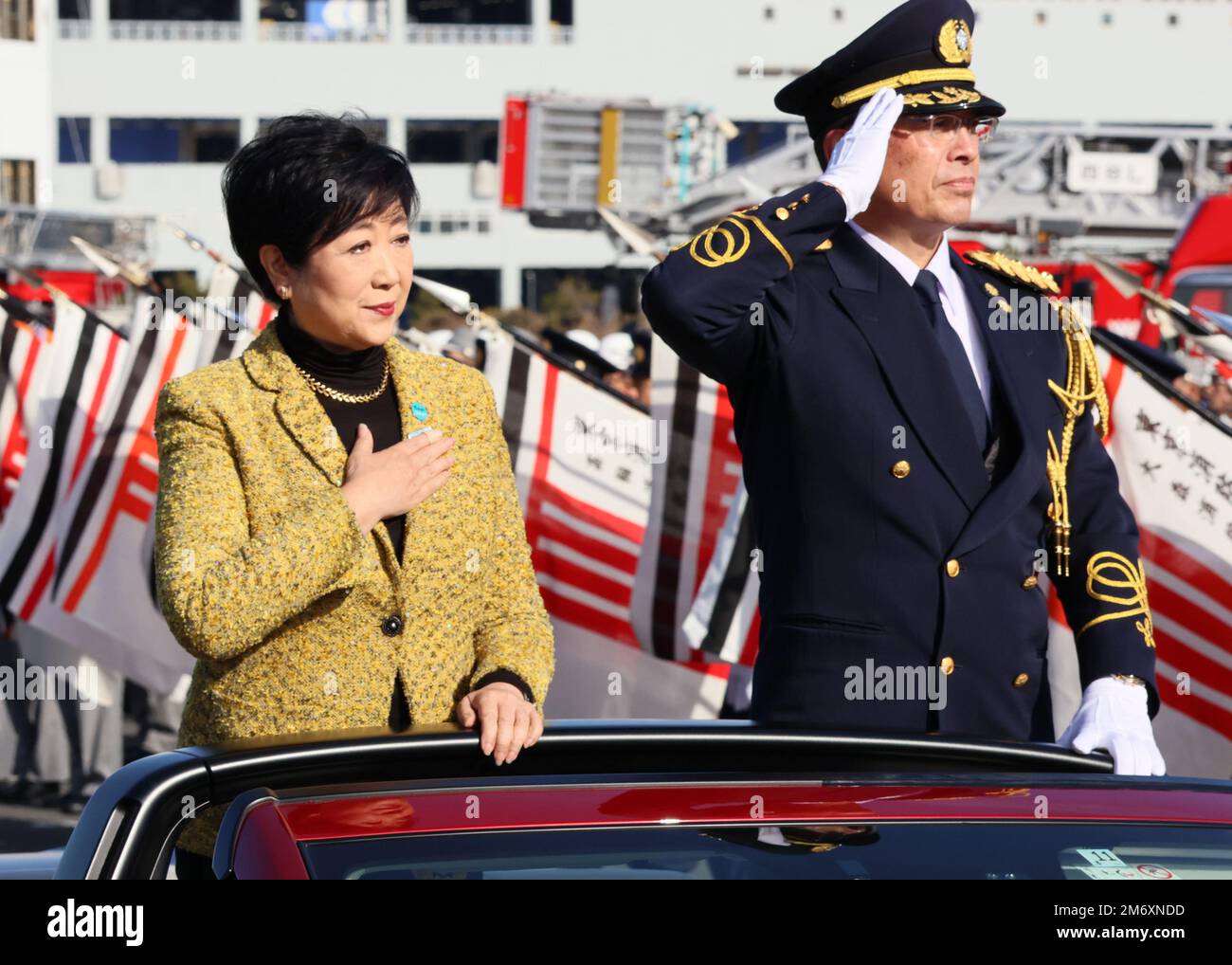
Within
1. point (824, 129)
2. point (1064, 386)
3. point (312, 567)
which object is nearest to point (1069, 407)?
point (1064, 386)

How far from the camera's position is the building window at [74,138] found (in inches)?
1622

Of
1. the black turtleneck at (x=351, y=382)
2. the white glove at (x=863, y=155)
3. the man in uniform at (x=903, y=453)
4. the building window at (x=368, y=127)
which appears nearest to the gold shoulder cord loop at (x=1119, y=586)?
the man in uniform at (x=903, y=453)

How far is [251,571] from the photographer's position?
2.26 meters

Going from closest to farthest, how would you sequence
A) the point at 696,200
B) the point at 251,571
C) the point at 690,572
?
1. the point at 251,571
2. the point at 690,572
3. the point at 696,200

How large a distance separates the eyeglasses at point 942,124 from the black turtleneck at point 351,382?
81cm

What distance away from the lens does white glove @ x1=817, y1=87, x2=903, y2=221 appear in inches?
107

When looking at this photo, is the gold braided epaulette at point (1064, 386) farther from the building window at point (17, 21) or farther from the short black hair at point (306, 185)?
the building window at point (17, 21)

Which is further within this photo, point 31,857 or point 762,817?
point 31,857

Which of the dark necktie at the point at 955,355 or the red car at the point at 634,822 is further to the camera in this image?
the dark necktie at the point at 955,355

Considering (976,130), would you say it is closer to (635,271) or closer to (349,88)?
(635,271)

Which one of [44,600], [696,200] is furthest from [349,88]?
[44,600]

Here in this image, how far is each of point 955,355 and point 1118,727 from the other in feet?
1.86

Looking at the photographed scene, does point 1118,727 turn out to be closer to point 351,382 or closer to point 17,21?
point 351,382

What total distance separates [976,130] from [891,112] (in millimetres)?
162
